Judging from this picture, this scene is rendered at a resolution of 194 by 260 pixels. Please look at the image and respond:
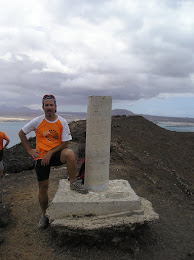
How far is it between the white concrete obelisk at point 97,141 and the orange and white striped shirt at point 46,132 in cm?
61

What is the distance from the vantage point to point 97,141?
4.97 metres

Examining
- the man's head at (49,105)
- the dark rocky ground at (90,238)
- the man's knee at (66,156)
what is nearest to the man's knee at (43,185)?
the man's knee at (66,156)

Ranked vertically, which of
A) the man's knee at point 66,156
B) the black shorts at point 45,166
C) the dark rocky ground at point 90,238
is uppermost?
the man's knee at point 66,156

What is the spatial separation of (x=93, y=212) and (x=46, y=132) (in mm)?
1718

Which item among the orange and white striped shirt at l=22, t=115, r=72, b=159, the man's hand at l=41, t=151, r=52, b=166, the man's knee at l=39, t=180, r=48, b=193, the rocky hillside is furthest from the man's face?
the rocky hillside

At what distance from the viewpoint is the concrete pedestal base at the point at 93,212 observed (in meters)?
4.36

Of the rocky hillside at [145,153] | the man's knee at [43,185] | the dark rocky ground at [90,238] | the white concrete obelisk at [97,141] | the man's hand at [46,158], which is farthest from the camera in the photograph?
the rocky hillside at [145,153]

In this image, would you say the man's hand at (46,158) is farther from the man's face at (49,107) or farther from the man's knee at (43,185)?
the man's face at (49,107)

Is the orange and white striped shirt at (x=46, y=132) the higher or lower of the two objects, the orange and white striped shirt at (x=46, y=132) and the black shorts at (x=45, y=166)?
the higher

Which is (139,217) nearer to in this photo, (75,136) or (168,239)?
(168,239)

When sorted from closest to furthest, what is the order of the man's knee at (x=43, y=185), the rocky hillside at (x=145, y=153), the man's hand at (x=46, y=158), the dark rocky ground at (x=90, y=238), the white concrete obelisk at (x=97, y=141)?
1. the dark rocky ground at (x=90, y=238)
2. the man's hand at (x=46, y=158)
3. the man's knee at (x=43, y=185)
4. the white concrete obelisk at (x=97, y=141)
5. the rocky hillside at (x=145, y=153)

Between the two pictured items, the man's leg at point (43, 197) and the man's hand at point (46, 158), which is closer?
the man's hand at point (46, 158)

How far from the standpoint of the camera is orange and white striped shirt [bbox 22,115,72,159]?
457cm

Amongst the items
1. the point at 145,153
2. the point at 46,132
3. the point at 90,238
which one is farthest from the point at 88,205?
the point at 145,153
